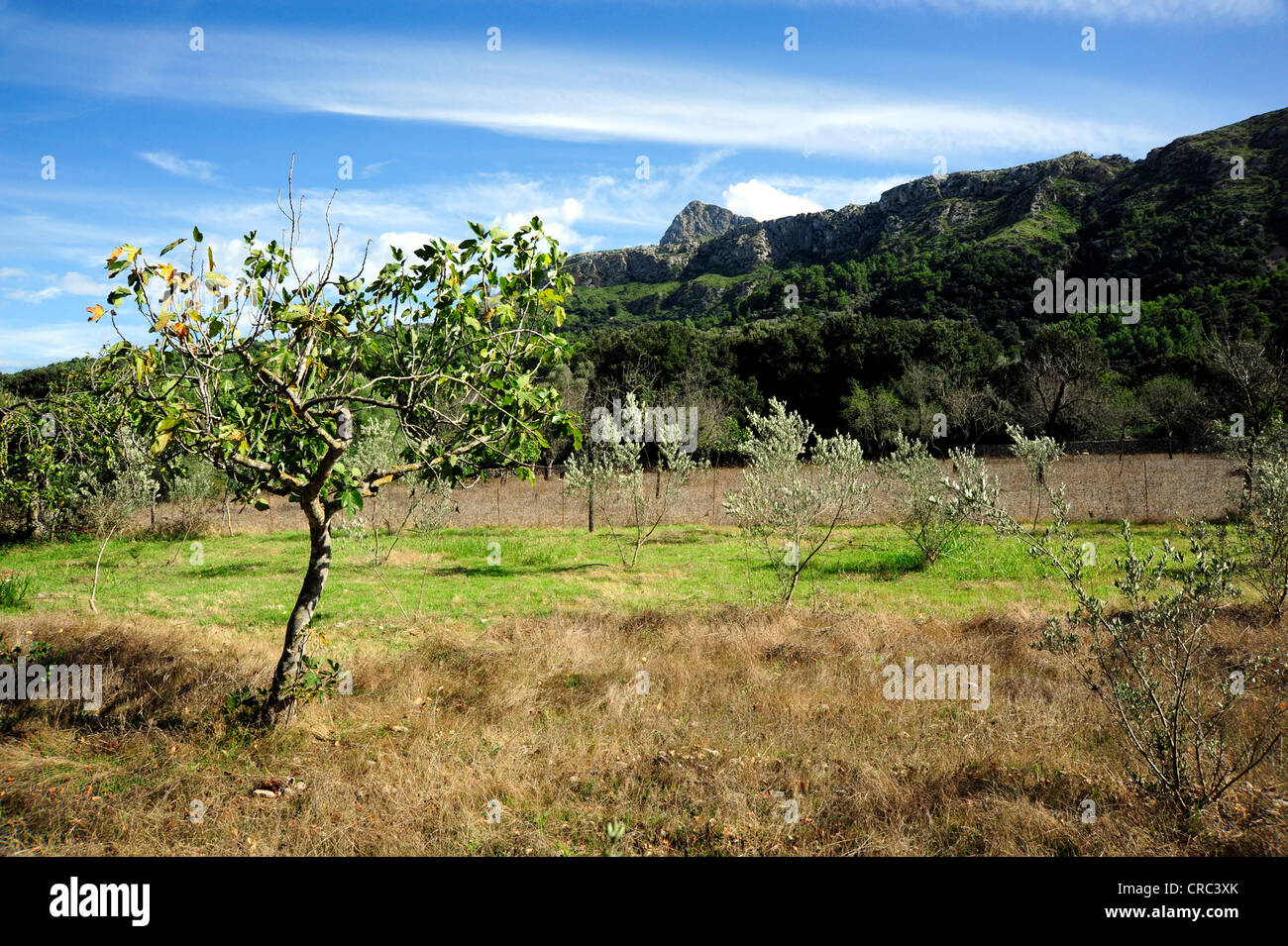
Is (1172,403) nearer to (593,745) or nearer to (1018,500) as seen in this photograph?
(1018,500)

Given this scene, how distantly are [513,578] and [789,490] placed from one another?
25.3 ft

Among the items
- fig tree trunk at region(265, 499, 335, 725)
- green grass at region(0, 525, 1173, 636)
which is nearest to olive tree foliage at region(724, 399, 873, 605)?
green grass at region(0, 525, 1173, 636)

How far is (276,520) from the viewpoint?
29578 mm

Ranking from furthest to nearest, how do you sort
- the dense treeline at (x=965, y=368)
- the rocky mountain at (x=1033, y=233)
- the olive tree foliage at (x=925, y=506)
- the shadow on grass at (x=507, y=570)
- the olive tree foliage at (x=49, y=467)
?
the rocky mountain at (x=1033, y=233), the dense treeline at (x=965, y=368), the shadow on grass at (x=507, y=570), the olive tree foliage at (x=925, y=506), the olive tree foliage at (x=49, y=467)

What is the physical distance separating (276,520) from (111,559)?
355 inches

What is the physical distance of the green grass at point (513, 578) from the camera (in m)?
13.6

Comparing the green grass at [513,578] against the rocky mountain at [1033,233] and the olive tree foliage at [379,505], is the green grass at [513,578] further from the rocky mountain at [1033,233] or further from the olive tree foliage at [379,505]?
the rocky mountain at [1033,233]

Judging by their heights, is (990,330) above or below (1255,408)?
above

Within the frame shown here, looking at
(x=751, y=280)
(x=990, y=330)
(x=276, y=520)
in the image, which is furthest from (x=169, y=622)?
(x=751, y=280)

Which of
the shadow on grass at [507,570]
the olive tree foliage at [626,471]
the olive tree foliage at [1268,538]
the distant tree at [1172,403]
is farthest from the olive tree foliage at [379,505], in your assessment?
the distant tree at [1172,403]

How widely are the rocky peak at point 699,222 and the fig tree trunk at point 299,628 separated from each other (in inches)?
6783

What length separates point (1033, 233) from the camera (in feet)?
222

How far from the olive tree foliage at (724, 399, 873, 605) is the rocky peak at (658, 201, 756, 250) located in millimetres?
163108
